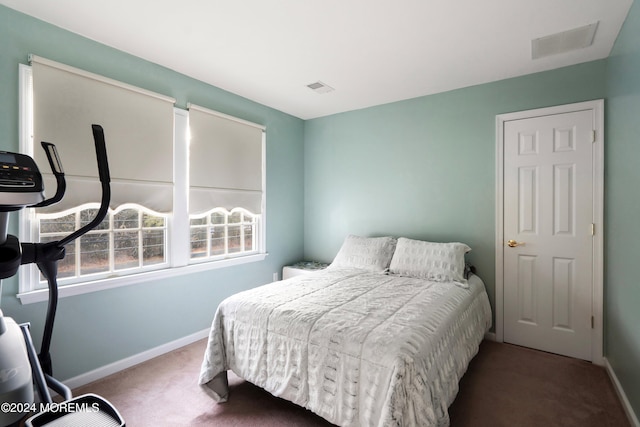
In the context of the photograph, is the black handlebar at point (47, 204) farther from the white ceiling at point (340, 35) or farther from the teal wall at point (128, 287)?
the white ceiling at point (340, 35)

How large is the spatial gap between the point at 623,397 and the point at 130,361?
3499mm

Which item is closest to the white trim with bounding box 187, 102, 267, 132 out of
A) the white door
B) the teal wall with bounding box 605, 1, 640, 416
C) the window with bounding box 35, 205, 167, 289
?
the window with bounding box 35, 205, 167, 289

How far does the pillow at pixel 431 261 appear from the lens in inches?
109

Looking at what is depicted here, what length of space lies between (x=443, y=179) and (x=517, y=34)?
1.41m

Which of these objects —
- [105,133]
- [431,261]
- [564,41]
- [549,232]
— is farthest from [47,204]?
[549,232]

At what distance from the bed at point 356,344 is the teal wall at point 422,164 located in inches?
28.4

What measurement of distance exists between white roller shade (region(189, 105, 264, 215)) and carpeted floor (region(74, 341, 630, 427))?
1.45m

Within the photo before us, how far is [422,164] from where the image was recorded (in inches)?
136

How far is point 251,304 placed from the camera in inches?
82.8

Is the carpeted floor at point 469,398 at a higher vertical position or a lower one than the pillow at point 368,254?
lower

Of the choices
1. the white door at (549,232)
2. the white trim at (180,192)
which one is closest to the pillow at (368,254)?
the white door at (549,232)

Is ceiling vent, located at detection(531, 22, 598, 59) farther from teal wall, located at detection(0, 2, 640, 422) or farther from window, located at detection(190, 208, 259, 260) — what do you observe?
window, located at detection(190, 208, 259, 260)

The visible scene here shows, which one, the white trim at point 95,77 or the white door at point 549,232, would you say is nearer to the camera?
the white trim at point 95,77

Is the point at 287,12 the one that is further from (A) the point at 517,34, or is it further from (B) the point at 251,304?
(B) the point at 251,304
